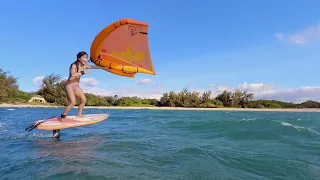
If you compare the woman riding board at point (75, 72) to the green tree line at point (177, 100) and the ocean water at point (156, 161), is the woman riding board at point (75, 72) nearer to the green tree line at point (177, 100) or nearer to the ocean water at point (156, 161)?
the ocean water at point (156, 161)

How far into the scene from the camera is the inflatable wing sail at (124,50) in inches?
313

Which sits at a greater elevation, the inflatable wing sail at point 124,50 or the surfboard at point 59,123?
the inflatable wing sail at point 124,50

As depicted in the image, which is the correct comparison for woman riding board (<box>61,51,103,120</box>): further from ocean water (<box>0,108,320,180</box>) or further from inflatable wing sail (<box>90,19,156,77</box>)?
ocean water (<box>0,108,320,180</box>)

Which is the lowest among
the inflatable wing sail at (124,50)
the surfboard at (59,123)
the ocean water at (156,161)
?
the ocean water at (156,161)

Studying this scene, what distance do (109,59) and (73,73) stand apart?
3.90 feet

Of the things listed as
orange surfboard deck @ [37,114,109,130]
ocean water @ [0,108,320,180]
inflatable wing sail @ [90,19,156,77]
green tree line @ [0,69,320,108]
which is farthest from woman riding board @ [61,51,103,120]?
green tree line @ [0,69,320,108]

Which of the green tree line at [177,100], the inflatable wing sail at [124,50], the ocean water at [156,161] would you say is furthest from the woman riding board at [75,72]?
the green tree line at [177,100]

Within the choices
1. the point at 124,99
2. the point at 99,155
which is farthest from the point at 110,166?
the point at 124,99

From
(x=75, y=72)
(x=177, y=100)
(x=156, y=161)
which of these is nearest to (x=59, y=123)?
(x=75, y=72)

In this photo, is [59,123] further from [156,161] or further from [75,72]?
[156,161]

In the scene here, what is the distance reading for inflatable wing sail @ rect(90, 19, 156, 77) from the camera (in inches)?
313

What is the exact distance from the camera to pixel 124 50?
27.6 feet

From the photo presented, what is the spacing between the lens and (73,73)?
7.86 metres

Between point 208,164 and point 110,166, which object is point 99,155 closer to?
point 110,166
